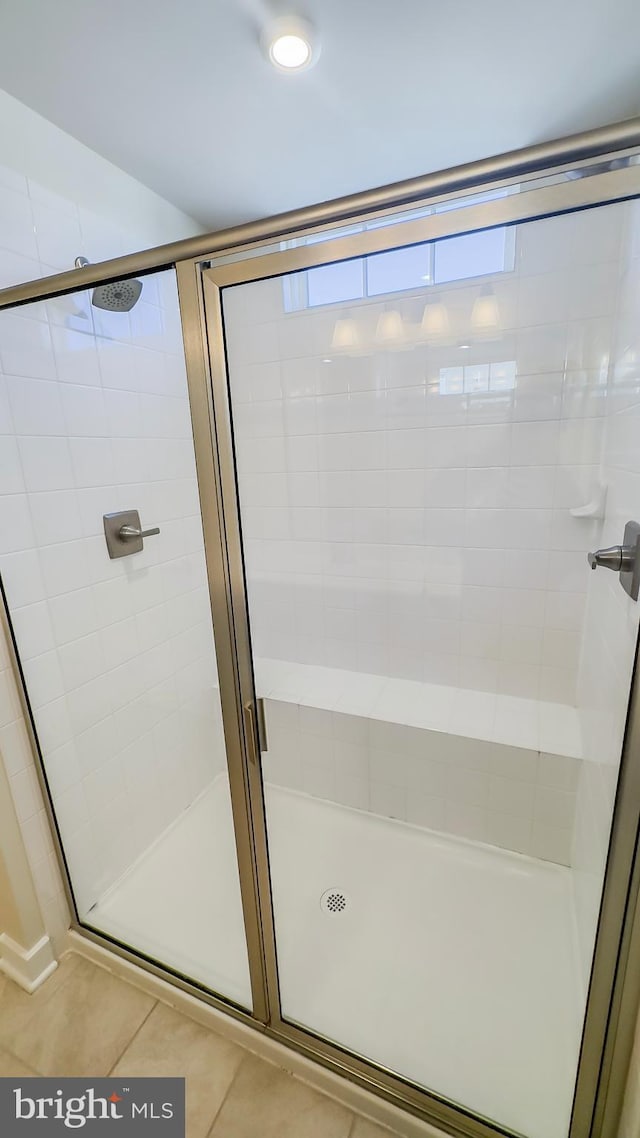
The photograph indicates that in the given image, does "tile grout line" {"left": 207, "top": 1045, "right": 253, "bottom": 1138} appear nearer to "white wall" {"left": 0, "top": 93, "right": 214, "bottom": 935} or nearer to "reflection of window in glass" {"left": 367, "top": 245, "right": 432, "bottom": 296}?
"white wall" {"left": 0, "top": 93, "right": 214, "bottom": 935}

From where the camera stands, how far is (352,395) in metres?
1.71

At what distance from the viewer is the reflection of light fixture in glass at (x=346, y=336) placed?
1.65m

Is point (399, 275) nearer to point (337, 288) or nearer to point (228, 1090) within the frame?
point (337, 288)

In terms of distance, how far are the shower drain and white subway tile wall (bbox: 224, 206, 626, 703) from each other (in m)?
0.77

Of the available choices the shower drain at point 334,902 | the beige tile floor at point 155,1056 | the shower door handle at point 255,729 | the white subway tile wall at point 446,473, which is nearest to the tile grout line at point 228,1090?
the beige tile floor at point 155,1056

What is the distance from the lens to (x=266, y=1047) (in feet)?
3.55

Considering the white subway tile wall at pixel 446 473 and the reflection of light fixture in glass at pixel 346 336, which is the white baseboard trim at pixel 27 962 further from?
the reflection of light fixture in glass at pixel 346 336

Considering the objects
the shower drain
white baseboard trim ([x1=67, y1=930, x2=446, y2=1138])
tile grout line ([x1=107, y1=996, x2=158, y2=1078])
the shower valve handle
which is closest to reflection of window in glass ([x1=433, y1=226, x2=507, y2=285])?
the shower valve handle

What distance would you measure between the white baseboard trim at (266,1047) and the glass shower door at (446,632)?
6 centimetres

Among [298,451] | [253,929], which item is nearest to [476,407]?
[298,451]

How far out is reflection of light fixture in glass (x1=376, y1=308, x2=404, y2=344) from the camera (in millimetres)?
1602

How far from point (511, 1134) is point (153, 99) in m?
2.40

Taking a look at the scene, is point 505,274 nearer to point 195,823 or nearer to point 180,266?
point 180,266

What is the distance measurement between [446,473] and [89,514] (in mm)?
1185
